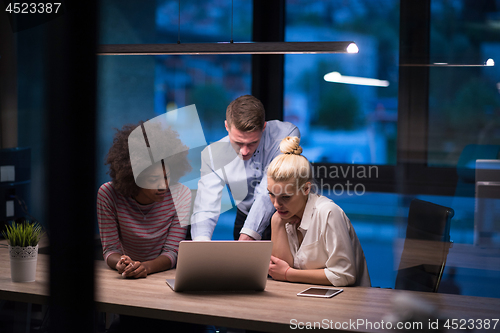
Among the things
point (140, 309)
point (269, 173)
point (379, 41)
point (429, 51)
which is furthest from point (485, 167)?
point (140, 309)

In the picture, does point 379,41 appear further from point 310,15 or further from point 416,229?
point 416,229

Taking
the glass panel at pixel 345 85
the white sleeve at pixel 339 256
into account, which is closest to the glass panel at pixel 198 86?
the glass panel at pixel 345 85

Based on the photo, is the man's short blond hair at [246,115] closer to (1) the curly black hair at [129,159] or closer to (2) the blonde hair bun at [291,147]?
(1) the curly black hair at [129,159]

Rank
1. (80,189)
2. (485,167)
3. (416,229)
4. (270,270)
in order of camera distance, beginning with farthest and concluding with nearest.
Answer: (485,167), (416,229), (270,270), (80,189)

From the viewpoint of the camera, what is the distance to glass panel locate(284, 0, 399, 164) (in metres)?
3.75

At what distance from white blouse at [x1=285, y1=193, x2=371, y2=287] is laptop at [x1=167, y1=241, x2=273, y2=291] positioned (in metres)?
0.24

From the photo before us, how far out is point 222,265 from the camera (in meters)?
1.53

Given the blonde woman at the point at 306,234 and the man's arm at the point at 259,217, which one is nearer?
the blonde woman at the point at 306,234

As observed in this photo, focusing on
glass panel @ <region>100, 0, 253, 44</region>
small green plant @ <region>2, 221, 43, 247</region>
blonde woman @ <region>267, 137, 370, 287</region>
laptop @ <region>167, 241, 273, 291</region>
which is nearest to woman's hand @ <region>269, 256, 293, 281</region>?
blonde woman @ <region>267, 137, 370, 287</region>

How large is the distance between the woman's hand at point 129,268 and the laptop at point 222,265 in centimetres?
20

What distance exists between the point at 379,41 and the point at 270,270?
265 cm

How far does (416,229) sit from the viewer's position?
209cm

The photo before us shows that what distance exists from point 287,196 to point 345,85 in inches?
95.3

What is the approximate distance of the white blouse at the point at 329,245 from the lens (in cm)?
164
